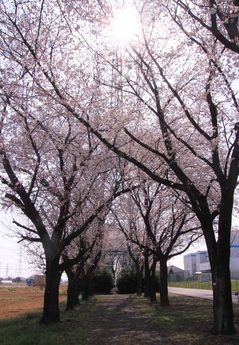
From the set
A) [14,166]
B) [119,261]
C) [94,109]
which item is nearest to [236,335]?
[94,109]

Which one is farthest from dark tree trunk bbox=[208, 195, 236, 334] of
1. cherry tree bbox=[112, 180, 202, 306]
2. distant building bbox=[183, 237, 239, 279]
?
distant building bbox=[183, 237, 239, 279]

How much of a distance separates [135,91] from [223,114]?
2759 mm

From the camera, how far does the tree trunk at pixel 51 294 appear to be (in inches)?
516

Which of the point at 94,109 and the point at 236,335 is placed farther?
the point at 94,109

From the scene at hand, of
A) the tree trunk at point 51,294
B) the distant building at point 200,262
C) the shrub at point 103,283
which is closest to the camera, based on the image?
the tree trunk at point 51,294

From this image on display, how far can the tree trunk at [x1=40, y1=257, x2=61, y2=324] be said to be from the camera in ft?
43.0

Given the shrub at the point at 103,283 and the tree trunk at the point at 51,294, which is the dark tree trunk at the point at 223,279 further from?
the shrub at the point at 103,283

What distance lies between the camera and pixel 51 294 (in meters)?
13.3

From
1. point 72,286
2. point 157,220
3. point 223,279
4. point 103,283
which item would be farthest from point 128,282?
point 223,279

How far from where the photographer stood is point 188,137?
13.3 m

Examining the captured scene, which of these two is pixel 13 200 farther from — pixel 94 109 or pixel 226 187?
pixel 226 187

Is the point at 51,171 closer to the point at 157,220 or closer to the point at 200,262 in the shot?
→ the point at 157,220

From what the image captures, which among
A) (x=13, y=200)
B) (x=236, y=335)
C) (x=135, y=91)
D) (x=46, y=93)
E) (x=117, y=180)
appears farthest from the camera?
(x=117, y=180)

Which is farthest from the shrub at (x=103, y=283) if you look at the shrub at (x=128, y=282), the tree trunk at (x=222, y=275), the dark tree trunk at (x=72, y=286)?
the tree trunk at (x=222, y=275)
